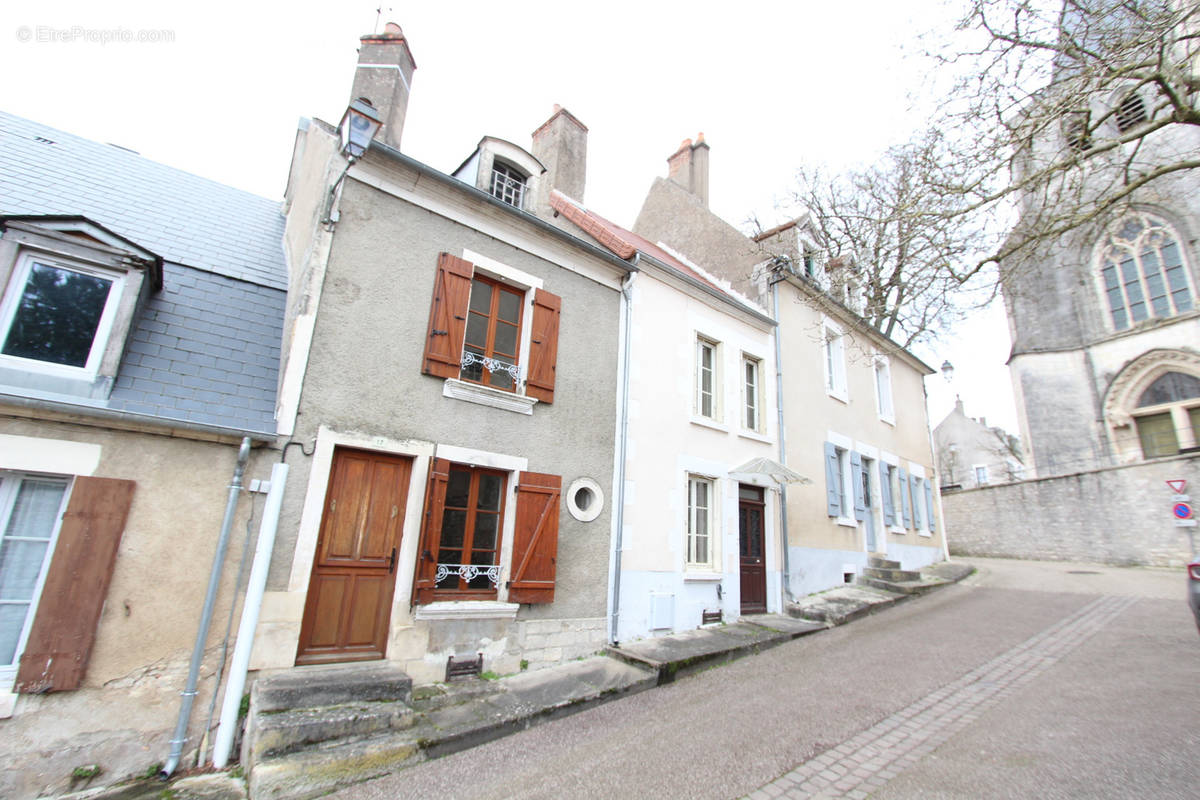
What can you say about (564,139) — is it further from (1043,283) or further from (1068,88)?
(1043,283)

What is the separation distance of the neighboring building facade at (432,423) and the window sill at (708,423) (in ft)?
5.71

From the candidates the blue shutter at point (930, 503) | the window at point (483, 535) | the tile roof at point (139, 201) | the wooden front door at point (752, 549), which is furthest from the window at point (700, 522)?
the blue shutter at point (930, 503)

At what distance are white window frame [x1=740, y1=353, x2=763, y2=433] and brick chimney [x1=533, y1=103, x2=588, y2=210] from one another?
4788 millimetres

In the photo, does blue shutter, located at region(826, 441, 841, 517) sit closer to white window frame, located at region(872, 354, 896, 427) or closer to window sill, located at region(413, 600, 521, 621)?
white window frame, located at region(872, 354, 896, 427)

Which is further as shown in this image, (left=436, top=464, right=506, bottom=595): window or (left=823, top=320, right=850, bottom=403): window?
(left=823, top=320, right=850, bottom=403): window

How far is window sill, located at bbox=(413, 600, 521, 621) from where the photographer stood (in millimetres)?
5254

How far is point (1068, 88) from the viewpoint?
5293 mm

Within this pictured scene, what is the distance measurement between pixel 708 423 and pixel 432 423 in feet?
15.1

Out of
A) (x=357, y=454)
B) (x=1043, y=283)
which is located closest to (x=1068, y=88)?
(x=357, y=454)

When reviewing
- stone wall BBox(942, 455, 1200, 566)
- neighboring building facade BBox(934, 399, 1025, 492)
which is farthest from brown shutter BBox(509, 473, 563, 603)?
neighboring building facade BBox(934, 399, 1025, 492)

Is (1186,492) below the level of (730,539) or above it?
above

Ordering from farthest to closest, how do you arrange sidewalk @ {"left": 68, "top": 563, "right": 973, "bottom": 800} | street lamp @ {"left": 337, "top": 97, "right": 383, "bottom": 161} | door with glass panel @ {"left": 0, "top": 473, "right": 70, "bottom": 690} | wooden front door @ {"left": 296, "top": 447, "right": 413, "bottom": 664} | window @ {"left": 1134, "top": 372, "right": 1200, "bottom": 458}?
window @ {"left": 1134, "top": 372, "right": 1200, "bottom": 458} → street lamp @ {"left": 337, "top": 97, "right": 383, "bottom": 161} → wooden front door @ {"left": 296, "top": 447, "right": 413, "bottom": 664} → door with glass panel @ {"left": 0, "top": 473, "right": 70, "bottom": 690} → sidewalk @ {"left": 68, "top": 563, "right": 973, "bottom": 800}

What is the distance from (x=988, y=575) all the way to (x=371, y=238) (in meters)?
16.2

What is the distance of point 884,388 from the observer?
45.2 feet
